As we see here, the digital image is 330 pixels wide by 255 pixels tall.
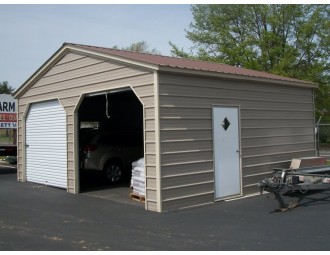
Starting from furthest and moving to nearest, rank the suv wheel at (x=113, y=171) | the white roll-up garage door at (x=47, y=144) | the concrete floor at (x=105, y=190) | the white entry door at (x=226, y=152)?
the suv wheel at (x=113, y=171) → the white roll-up garage door at (x=47, y=144) → the concrete floor at (x=105, y=190) → the white entry door at (x=226, y=152)

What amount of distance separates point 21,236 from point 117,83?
4.19 meters

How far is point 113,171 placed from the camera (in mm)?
12992

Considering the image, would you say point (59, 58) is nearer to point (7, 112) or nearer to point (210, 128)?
point (210, 128)

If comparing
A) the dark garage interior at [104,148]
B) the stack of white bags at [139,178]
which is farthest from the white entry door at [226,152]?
the dark garage interior at [104,148]

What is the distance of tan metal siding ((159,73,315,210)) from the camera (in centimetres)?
879

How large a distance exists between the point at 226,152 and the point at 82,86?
13.0 feet

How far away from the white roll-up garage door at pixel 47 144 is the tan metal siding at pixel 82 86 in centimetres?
32

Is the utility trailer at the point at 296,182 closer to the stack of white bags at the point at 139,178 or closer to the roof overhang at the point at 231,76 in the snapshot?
the roof overhang at the point at 231,76

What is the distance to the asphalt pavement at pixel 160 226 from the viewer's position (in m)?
6.11

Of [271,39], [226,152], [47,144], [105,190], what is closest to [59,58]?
[47,144]

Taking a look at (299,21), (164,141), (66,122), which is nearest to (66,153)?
(66,122)

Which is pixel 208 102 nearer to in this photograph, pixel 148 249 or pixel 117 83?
pixel 117 83

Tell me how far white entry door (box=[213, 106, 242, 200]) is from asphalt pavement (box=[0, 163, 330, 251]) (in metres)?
0.36
